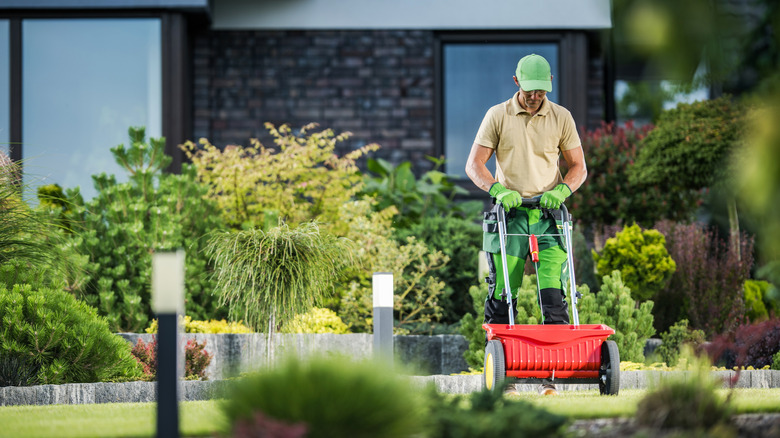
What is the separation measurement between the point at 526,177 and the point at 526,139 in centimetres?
22

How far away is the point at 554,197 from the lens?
15.8ft

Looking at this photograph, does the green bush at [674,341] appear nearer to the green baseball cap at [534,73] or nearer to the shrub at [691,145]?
the shrub at [691,145]

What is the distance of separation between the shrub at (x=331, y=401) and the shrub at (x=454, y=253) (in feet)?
17.6

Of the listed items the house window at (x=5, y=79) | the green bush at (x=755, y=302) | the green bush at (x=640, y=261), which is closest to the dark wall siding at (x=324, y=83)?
the house window at (x=5, y=79)

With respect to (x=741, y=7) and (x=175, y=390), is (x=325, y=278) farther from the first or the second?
(x=741, y=7)

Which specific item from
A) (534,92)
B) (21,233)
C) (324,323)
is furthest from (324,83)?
(534,92)

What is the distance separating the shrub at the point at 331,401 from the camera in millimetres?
2594

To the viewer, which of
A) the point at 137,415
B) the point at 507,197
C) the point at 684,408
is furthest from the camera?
the point at 507,197

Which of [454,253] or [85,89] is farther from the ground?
[85,89]

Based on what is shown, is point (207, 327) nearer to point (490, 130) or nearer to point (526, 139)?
point (490, 130)

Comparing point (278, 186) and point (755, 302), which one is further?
point (278, 186)

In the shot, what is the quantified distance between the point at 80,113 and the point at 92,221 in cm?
372

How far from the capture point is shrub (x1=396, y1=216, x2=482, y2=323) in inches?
327

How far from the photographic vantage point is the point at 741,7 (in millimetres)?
1498
